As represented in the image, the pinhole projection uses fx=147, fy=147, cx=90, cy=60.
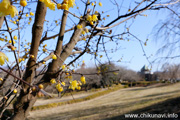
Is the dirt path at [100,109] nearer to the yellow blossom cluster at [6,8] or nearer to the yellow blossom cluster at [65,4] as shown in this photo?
the yellow blossom cluster at [65,4]

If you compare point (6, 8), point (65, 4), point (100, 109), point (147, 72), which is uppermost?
point (65, 4)

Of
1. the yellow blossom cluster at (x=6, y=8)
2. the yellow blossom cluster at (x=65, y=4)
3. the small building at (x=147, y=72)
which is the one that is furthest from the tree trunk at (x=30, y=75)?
the small building at (x=147, y=72)

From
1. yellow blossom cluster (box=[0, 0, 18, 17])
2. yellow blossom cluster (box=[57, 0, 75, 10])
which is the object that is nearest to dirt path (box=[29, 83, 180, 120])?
yellow blossom cluster (box=[57, 0, 75, 10])

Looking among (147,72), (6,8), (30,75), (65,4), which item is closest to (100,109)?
(147,72)

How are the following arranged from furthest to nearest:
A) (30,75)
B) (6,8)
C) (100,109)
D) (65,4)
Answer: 1. (100,109)
2. (30,75)
3. (65,4)
4. (6,8)

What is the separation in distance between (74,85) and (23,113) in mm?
527

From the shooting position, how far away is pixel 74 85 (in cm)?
141

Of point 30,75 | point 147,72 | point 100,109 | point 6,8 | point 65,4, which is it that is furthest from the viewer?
point 100,109

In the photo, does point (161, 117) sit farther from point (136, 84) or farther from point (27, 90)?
point (136, 84)

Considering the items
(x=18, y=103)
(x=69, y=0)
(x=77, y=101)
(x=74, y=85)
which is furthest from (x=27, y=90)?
(x=77, y=101)

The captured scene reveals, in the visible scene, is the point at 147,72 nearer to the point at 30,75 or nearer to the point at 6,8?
the point at 30,75

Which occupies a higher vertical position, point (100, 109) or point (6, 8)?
point (6, 8)

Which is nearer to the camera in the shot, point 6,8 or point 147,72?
point 6,8

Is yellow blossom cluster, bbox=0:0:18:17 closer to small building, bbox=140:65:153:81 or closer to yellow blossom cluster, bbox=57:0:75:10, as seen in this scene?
yellow blossom cluster, bbox=57:0:75:10
